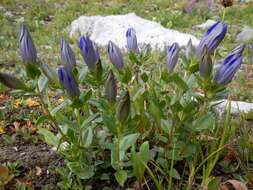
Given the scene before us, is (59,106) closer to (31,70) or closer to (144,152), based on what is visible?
(31,70)

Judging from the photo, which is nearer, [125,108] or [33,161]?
[125,108]

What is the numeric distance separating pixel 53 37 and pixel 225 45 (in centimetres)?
337

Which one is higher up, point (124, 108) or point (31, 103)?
point (124, 108)

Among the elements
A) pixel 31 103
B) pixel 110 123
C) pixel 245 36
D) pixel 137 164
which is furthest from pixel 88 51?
pixel 245 36

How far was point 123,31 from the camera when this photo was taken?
17.9 ft

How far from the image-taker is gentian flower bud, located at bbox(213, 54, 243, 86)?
1.19 metres

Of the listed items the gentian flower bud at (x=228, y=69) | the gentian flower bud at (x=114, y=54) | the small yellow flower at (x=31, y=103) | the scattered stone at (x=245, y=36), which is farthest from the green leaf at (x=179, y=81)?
the scattered stone at (x=245, y=36)

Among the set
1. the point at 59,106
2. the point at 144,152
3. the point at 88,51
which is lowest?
the point at 144,152

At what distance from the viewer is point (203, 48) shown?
1280 millimetres

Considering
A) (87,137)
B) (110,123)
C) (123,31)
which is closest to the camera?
(110,123)

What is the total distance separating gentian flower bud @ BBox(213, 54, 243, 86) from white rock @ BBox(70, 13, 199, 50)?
331 centimetres

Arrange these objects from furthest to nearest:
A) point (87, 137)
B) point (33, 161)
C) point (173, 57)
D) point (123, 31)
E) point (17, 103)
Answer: point (123, 31), point (17, 103), point (33, 161), point (173, 57), point (87, 137)

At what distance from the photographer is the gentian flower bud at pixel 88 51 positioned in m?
1.33

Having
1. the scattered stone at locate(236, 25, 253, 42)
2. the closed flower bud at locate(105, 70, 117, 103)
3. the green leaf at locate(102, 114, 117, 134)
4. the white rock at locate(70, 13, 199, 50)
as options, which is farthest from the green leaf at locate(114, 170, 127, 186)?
the scattered stone at locate(236, 25, 253, 42)
